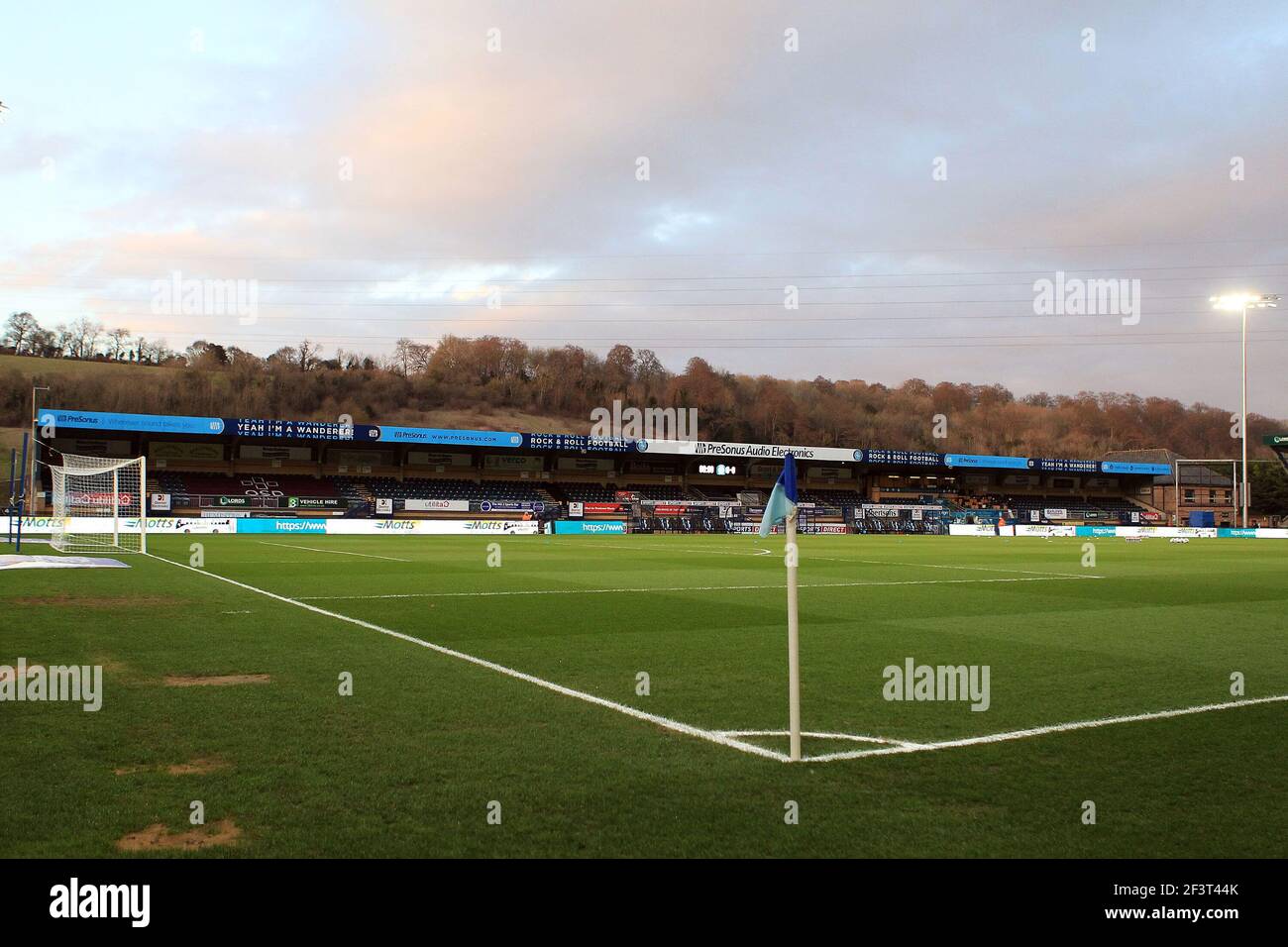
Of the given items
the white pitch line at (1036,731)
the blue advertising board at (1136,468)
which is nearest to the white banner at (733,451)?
the blue advertising board at (1136,468)

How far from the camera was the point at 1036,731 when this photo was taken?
24.8 feet

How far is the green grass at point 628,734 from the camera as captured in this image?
5133mm

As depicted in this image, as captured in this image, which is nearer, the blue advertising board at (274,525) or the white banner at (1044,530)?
the blue advertising board at (274,525)

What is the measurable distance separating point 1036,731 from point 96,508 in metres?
50.6

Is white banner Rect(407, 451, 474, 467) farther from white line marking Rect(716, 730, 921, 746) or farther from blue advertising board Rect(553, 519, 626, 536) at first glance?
white line marking Rect(716, 730, 921, 746)

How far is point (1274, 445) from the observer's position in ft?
265

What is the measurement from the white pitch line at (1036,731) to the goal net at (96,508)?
24.3 m

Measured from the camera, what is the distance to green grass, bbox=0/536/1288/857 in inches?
202

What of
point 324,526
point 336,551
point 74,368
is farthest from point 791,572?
point 74,368

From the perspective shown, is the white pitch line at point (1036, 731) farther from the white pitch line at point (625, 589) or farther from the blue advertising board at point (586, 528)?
the blue advertising board at point (586, 528)

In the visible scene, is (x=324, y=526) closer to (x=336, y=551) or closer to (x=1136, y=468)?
(x=336, y=551)

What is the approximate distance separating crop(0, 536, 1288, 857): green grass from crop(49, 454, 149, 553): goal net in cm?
1532

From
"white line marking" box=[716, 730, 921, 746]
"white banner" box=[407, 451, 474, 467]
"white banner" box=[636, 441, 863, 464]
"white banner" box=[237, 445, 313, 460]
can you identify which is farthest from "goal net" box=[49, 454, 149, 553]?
"white banner" box=[636, 441, 863, 464]

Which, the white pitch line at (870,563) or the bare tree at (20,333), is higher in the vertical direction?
the bare tree at (20,333)
